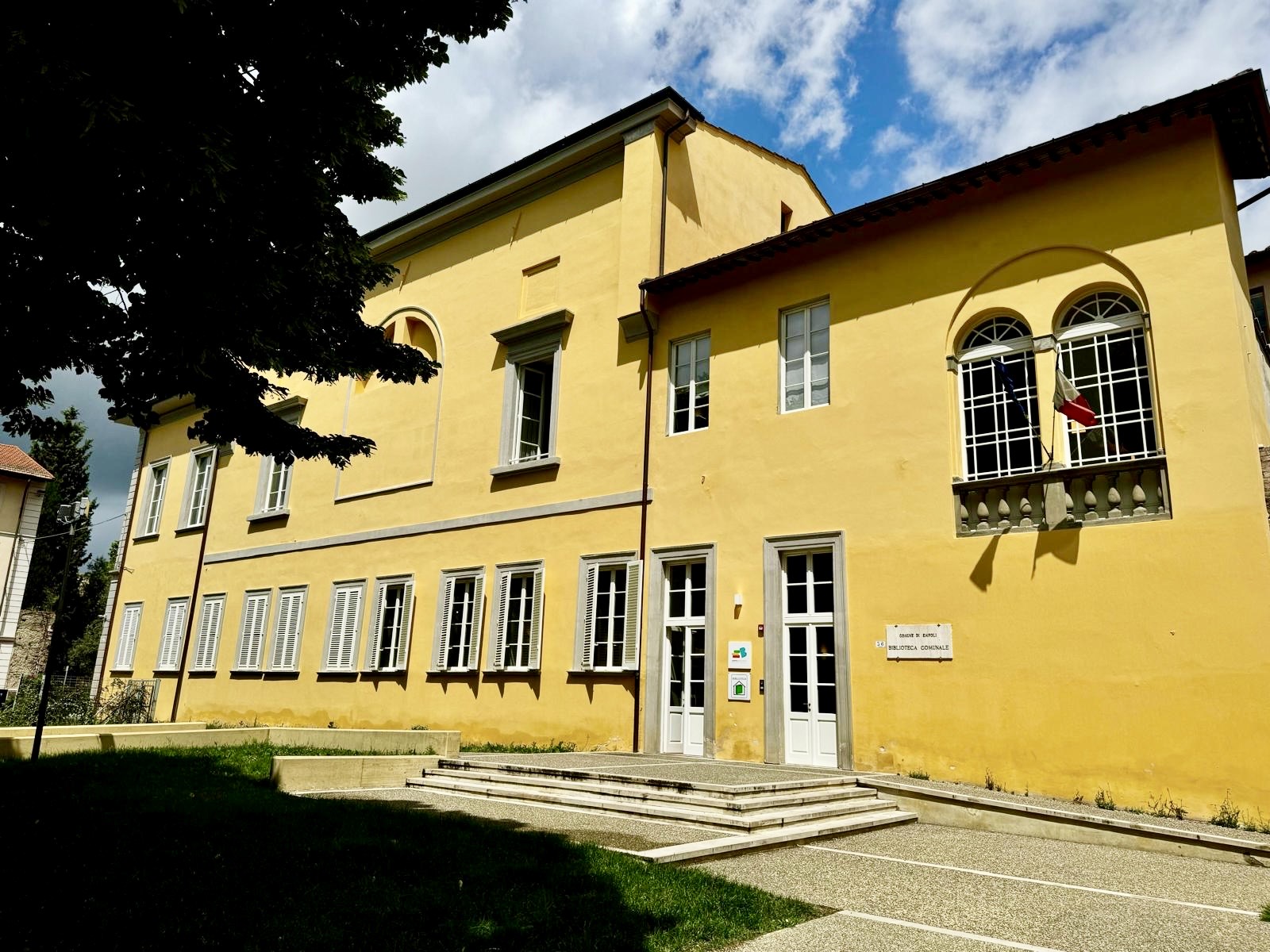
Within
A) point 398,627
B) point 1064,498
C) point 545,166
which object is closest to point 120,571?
point 398,627

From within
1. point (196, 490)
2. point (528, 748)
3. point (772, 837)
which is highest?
point (196, 490)

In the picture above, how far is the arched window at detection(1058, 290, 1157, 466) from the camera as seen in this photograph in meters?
10.6

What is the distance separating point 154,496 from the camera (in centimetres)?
2772

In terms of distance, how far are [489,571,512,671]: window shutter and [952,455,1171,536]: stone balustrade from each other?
315 inches

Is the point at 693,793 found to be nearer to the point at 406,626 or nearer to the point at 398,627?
the point at 406,626

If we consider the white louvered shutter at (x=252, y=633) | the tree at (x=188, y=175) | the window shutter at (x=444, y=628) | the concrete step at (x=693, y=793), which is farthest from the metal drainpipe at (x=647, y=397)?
the white louvered shutter at (x=252, y=633)

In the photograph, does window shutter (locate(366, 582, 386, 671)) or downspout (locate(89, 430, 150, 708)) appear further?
downspout (locate(89, 430, 150, 708))

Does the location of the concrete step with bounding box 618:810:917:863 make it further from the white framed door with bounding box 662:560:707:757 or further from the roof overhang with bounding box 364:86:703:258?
the roof overhang with bounding box 364:86:703:258

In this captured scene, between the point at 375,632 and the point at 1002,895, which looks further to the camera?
the point at 375,632

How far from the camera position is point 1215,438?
32.5 feet

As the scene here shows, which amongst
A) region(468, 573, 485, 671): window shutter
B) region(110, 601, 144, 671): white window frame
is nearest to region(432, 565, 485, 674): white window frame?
region(468, 573, 485, 671): window shutter

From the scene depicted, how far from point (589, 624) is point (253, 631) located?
10.8 metres

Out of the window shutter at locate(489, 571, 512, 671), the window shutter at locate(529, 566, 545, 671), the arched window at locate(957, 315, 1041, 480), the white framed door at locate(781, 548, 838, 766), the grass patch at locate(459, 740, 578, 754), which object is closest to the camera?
the arched window at locate(957, 315, 1041, 480)

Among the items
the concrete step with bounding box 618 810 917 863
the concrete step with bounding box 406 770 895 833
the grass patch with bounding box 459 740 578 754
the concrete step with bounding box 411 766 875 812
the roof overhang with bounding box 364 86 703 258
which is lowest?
the concrete step with bounding box 618 810 917 863
